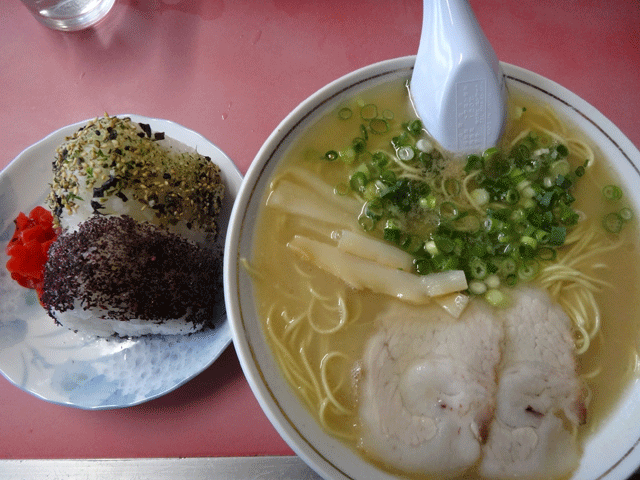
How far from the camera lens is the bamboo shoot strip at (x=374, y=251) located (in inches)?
54.1

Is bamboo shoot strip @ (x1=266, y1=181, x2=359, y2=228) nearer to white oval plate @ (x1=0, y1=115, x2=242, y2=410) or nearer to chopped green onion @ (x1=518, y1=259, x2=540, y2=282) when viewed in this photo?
white oval plate @ (x1=0, y1=115, x2=242, y2=410)

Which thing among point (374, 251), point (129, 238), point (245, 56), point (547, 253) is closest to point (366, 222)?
point (374, 251)

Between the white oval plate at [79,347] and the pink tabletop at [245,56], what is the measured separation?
30cm

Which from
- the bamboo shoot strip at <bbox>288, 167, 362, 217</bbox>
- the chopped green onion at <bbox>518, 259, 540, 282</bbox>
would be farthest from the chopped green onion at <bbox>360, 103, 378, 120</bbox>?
the chopped green onion at <bbox>518, 259, 540, 282</bbox>

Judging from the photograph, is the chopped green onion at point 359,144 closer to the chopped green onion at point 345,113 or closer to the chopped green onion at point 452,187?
the chopped green onion at point 345,113

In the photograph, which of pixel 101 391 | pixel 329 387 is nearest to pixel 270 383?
pixel 329 387

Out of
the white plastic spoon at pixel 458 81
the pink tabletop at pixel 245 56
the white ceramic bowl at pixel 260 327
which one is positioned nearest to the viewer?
the white ceramic bowl at pixel 260 327

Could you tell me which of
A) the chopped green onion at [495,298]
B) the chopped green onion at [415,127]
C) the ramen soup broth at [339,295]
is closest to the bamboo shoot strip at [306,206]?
the ramen soup broth at [339,295]

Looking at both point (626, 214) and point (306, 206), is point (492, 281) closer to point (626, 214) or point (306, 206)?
point (626, 214)

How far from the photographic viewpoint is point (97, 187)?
149 cm

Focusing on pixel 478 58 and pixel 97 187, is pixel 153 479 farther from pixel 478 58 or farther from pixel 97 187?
pixel 478 58

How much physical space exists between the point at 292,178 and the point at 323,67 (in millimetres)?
908

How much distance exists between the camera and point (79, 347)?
168cm

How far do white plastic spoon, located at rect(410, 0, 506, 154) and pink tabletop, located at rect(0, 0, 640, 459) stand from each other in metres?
0.76
